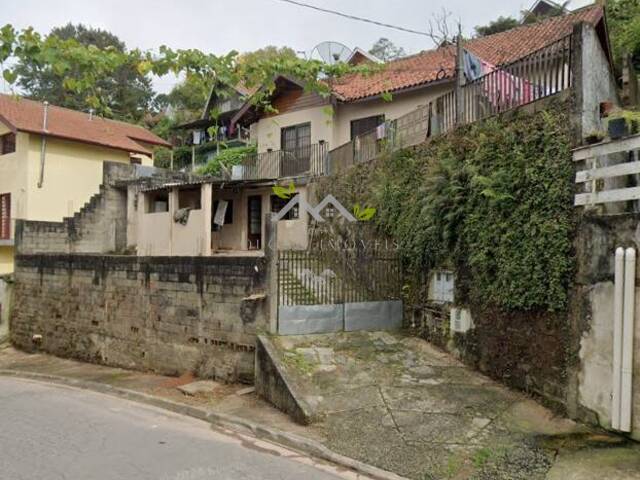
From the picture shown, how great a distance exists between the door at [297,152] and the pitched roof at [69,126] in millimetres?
7406

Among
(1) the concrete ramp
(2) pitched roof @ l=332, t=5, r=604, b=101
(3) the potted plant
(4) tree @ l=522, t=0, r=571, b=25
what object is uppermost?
(4) tree @ l=522, t=0, r=571, b=25

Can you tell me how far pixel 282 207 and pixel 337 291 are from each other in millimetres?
9826

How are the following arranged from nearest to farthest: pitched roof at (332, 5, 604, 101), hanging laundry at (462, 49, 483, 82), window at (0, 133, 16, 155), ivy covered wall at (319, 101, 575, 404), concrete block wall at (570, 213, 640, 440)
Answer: concrete block wall at (570, 213, 640, 440) → ivy covered wall at (319, 101, 575, 404) → hanging laundry at (462, 49, 483, 82) → pitched roof at (332, 5, 604, 101) → window at (0, 133, 16, 155)

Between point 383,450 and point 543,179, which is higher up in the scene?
point 543,179

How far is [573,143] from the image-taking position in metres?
6.44


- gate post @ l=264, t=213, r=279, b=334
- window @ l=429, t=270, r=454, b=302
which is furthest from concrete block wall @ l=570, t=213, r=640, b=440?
gate post @ l=264, t=213, r=279, b=334

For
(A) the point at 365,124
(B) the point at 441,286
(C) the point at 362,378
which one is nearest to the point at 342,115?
(A) the point at 365,124

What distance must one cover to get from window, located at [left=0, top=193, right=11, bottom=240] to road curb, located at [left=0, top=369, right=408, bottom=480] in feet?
42.8

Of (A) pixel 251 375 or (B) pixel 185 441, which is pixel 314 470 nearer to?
(B) pixel 185 441

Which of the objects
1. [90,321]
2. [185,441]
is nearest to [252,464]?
[185,441]

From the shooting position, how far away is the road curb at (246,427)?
5438mm

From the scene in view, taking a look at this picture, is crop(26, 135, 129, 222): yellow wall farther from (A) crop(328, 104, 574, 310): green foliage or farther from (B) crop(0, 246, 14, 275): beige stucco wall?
(A) crop(328, 104, 574, 310): green foliage

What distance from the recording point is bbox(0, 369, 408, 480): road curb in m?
5.44

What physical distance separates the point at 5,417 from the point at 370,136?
35.4 ft
